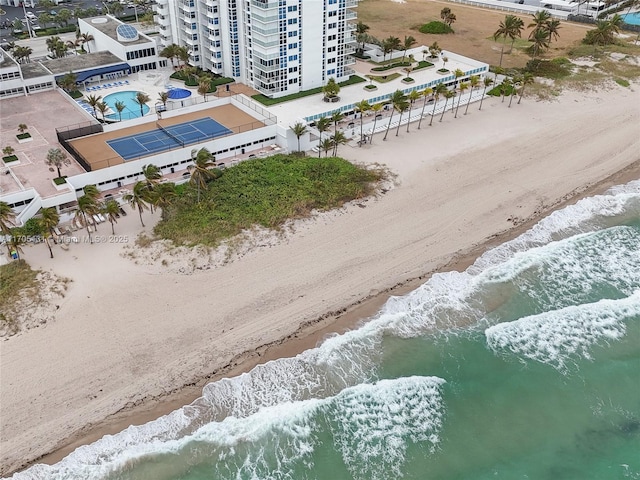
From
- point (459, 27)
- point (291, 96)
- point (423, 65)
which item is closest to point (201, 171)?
point (291, 96)

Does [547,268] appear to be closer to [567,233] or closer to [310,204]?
[567,233]

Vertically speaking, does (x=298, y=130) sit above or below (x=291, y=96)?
above

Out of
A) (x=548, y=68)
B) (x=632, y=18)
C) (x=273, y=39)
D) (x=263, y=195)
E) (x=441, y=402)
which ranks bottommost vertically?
(x=441, y=402)

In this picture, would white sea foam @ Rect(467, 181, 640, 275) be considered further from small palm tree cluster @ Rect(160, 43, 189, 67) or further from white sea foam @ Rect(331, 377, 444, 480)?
small palm tree cluster @ Rect(160, 43, 189, 67)

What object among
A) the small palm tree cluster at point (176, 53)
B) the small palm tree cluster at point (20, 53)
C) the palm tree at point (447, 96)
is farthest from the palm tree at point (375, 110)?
the small palm tree cluster at point (20, 53)

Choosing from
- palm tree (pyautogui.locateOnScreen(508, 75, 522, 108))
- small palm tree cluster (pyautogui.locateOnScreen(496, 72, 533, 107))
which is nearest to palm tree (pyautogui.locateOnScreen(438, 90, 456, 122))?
small palm tree cluster (pyautogui.locateOnScreen(496, 72, 533, 107))

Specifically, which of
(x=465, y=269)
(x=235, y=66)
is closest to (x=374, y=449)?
(x=465, y=269)

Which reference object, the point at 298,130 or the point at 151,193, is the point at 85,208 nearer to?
the point at 151,193
